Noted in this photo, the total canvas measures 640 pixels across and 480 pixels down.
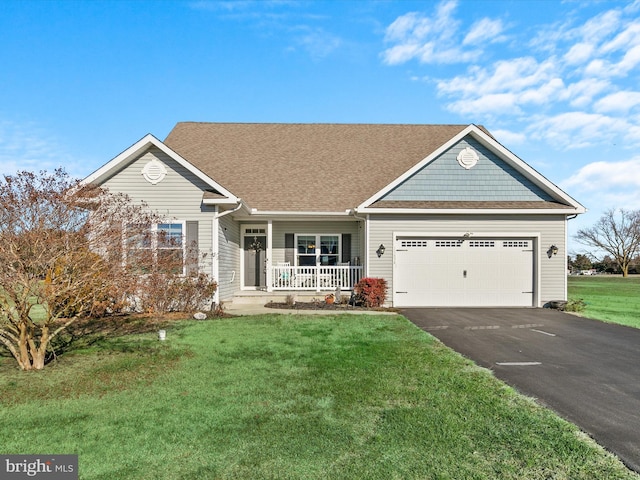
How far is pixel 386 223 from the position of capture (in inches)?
543

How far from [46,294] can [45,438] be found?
2755 mm

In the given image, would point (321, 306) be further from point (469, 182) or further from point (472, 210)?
point (469, 182)

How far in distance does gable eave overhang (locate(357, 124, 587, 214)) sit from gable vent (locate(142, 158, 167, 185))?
6325 mm

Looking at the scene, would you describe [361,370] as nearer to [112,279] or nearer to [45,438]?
[45,438]

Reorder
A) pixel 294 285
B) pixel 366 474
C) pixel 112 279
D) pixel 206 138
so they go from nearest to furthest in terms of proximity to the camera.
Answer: pixel 366 474 → pixel 112 279 → pixel 294 285 → pixel 206 138

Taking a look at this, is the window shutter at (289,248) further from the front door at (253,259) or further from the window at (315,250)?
the front door at (253,259)

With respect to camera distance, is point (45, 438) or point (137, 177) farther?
point (137, 177)

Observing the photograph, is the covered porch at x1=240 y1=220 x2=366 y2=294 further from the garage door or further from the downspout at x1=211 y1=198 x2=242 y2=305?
the downspout at x1=211 y1=198 x2=242 y2=305

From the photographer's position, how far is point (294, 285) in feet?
49.0

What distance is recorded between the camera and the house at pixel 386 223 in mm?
13070

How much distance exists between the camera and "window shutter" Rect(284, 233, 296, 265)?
1595 cm

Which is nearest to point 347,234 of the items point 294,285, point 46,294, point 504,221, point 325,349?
point 294,285

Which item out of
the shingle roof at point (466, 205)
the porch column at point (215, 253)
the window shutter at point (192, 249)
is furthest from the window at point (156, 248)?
the shingle roof at point (466, 205)

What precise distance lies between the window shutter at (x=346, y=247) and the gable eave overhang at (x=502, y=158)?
2.57 m
